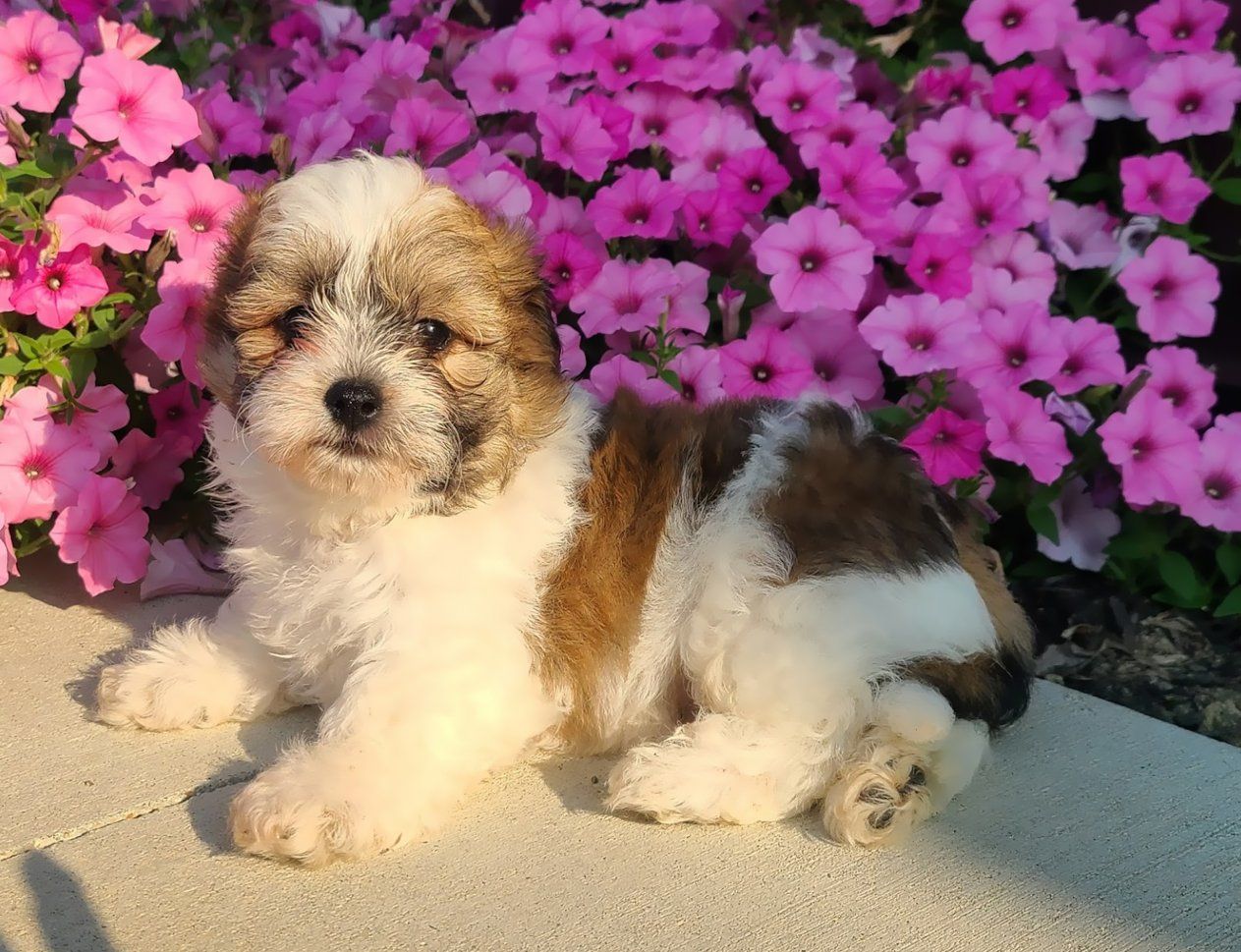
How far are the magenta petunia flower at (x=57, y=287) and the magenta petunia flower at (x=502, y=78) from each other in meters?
1.58

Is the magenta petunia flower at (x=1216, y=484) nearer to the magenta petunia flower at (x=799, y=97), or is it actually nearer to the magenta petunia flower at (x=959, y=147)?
the magenta petunia flower at (x=959, y=147)

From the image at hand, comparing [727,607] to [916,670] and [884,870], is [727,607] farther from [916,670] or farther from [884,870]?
[884,870]

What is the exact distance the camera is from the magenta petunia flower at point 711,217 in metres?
4.31

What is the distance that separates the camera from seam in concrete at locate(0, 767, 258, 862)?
258cm

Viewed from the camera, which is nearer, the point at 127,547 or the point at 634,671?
the point at 634,671

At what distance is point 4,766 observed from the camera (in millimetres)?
2893

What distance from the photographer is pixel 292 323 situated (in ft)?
9.14

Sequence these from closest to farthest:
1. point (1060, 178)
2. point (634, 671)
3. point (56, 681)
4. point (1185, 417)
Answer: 1. point (634, 671)
2. point (56, 681)
3. point (1185, 417)
4. point (1060, 178)

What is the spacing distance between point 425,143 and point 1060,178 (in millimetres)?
2389

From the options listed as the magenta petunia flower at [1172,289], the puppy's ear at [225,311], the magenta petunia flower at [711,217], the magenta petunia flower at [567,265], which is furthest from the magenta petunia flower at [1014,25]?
the puppy's ear at [225,311]

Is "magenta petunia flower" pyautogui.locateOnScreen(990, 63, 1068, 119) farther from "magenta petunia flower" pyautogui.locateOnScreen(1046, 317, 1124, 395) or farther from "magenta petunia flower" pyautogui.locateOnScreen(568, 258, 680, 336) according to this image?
"magenta petunia flower" pyautogui.locateOnScreen(568, 258, 680, 336)

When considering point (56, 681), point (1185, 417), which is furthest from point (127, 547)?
point (1185, 417)

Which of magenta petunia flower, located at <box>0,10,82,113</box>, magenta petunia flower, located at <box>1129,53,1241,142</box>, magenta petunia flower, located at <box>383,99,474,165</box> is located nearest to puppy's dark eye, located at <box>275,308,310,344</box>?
magenta petunia flower, located at <box>0,10,82,113</box>

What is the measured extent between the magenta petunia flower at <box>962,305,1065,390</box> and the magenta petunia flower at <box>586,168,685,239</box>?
1.13 metres
